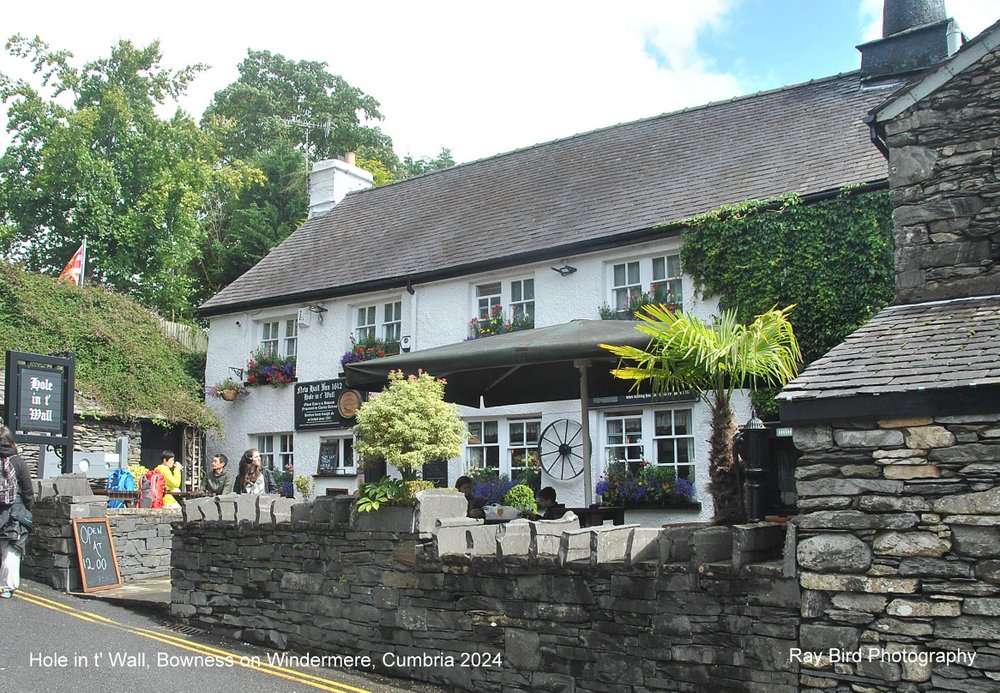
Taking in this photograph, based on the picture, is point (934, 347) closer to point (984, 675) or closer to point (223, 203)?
point (984, 675)

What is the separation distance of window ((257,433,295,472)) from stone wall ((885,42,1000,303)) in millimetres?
14299

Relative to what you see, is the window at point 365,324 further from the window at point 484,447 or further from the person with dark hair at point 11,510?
the person with dark hair at point 11,510

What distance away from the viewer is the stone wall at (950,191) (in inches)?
302

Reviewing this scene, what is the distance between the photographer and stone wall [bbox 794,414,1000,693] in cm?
538

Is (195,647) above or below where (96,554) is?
below

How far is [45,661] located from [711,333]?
6133 mm

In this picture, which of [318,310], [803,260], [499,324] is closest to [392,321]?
[318,310]

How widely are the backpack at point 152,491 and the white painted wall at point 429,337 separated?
5058 mm

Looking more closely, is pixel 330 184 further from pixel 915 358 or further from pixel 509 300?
pixel 915 358

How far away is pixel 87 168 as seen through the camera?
95.3 feet

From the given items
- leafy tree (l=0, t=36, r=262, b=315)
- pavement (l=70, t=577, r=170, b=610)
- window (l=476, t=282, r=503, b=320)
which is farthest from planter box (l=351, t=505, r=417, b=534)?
leafy tree (l=0, t=36, r=262, b=315)

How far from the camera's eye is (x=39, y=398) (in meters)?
13.0

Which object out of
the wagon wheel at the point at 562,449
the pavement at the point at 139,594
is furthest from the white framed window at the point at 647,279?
the pavement at the point at 139,594

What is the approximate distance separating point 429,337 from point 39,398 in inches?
277
